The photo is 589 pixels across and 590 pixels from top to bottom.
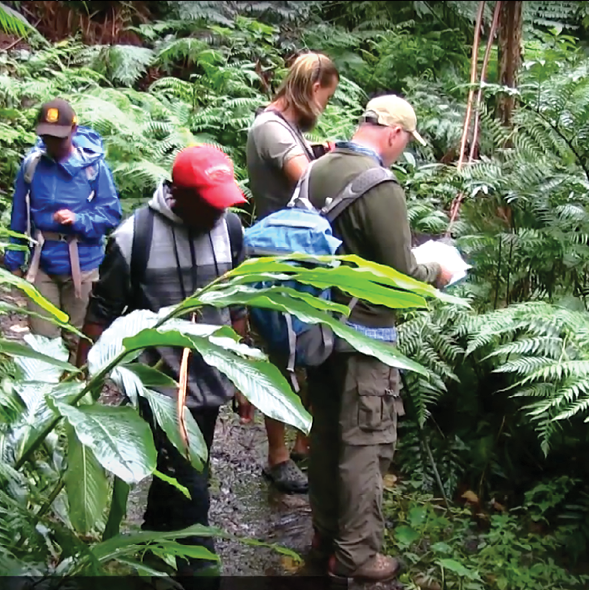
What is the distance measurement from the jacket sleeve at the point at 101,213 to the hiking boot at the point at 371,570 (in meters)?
2.19

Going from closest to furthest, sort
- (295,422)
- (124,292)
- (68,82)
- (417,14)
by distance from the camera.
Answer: (295,422), (124,292), (68,82), (417,14)

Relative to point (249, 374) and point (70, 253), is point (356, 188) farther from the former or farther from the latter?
point (70, 253)

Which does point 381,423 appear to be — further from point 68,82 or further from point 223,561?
point 68,82

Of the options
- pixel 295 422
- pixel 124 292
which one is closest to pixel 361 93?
pixel 124 292

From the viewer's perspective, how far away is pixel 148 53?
8.98 m

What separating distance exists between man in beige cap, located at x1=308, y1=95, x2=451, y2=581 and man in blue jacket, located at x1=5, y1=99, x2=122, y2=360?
1.70 meters

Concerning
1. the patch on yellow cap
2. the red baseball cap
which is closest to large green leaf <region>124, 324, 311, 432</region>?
the red baseball cap

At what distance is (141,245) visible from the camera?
266 centimetres

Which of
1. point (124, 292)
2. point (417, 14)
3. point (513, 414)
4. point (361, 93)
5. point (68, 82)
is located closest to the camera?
point (124, 292)

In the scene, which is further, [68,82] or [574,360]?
[68,82]

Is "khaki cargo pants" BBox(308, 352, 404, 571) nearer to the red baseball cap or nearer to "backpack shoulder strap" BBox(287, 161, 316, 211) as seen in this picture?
"backpack shoulder strap" BBox(287, 161, 316, 211)

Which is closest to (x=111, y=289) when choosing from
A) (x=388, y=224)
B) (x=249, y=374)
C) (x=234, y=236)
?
(x=234, y=236)

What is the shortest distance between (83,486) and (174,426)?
190 millimetres

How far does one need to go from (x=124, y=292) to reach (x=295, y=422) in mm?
1520
